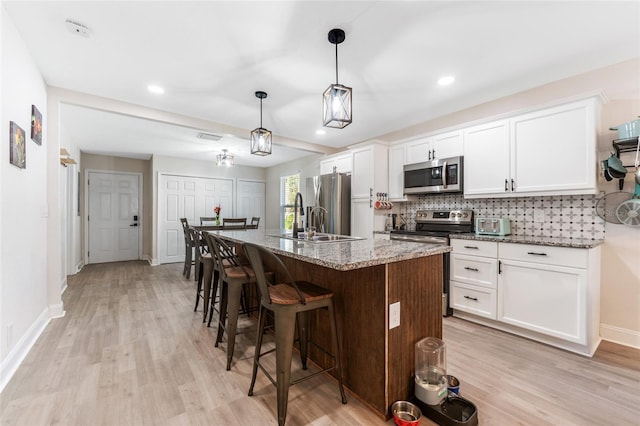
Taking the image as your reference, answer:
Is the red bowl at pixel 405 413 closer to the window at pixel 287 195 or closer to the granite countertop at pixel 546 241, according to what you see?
the granite countertop at pixel 546 241

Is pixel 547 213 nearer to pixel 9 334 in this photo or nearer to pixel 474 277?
pixel 474 277

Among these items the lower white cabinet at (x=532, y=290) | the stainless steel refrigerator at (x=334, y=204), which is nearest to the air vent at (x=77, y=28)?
the stainless steel refrigerator at (x=334, y=204)

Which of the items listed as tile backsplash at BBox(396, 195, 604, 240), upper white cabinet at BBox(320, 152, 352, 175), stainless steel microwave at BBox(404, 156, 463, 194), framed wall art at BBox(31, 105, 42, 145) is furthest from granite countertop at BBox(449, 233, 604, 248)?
framed wall art at BBox(31, 105, 42, 145)

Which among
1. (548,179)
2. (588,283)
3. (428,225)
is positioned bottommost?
(588,283)

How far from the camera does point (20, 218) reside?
2.17 metres

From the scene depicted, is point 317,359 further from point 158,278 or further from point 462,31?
A: point 158,278

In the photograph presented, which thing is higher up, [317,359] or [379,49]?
[379,49]

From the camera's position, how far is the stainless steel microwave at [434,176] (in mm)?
3311

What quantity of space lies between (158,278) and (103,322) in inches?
81.9

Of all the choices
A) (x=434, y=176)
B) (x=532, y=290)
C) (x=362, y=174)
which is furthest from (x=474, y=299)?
(x=362, y=174)

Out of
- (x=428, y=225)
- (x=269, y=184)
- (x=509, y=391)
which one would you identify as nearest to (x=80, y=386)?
(x=509, y=391)

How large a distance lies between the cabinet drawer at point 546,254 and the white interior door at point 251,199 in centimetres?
629

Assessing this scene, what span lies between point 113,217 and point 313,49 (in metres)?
6.45

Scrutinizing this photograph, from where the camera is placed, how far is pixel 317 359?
205 centimetres
